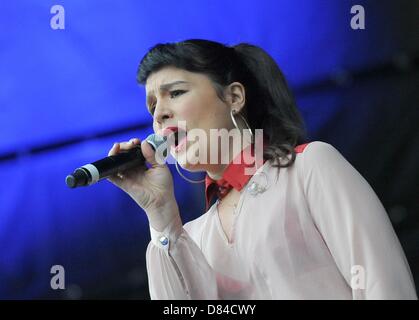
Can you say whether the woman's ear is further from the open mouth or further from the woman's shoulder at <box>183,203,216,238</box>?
the woman's shoulder at <box>183,203,216,238</box>

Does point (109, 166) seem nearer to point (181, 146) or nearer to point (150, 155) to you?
point (150, 155)

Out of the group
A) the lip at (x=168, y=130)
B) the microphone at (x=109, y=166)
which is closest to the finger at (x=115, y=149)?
the microphone at (x=109, y=166)

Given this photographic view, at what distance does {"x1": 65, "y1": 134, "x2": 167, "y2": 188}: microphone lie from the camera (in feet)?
4.56

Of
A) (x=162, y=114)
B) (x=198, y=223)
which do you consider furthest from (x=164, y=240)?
(x=162, y=114)

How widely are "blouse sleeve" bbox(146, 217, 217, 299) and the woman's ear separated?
333 mm

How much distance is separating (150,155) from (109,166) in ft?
0.42

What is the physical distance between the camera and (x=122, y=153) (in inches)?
60.6

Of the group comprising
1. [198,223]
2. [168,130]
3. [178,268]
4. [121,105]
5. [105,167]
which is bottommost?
[178,268]

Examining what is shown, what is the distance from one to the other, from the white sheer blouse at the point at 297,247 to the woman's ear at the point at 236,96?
18 centimetres

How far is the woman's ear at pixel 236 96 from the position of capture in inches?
68.6

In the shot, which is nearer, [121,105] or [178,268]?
[178,268]

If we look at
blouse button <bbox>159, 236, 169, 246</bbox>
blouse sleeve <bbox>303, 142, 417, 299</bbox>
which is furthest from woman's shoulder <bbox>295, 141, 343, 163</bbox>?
blouse button <bbox>159, 236, 169, 246</bbox>

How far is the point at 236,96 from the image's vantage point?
175 centimetres
